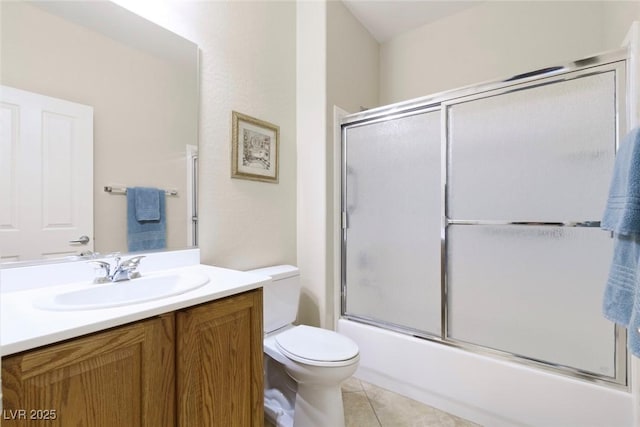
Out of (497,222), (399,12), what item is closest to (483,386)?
(497,222)

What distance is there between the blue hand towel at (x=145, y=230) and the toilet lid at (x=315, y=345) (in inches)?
31.1

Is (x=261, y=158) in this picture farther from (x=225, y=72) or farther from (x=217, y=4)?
(x=217, y=4)

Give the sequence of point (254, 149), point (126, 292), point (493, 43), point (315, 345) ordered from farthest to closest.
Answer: point (493, 43), point (254, 149), point (315, 345), point (126, 292)

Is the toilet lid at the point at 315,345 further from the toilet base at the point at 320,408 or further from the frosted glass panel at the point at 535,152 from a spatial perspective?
the frosted glass panel at the point at 535,152

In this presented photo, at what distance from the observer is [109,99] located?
1208 millimetres

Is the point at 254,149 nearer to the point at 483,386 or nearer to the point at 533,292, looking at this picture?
the point at 533,292

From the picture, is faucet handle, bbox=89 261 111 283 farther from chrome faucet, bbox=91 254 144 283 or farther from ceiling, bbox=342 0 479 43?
ceiling, bbox=342 0 479 43

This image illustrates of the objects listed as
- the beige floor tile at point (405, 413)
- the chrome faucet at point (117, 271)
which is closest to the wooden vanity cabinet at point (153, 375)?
the chrome faucet at point (117, 271)

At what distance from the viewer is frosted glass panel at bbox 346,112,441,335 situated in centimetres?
181

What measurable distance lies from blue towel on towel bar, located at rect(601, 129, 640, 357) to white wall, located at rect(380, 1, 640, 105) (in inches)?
39.7

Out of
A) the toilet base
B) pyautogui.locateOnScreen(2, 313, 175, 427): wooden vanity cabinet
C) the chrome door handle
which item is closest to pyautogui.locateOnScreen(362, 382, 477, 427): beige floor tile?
the toilet base

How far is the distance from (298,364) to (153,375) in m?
0.70

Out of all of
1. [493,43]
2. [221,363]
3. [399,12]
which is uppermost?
[399,12]

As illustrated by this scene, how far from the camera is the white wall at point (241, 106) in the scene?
154 centimetres
